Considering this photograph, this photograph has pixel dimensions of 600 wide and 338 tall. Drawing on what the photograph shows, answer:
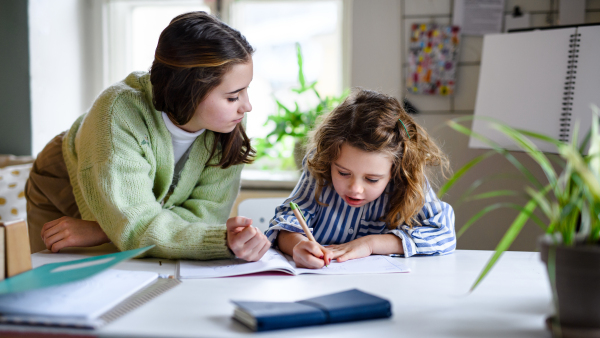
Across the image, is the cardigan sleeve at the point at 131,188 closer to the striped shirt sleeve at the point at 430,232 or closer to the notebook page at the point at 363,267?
the notebook page at the point at 363,267

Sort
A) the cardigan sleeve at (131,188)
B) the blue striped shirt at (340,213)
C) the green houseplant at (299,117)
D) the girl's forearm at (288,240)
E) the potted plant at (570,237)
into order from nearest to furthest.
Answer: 1. the potted plant at (570,237)
2. the cardigan sleeve at (131,188)
3. the girl's forearm at (288,240)
4. the blue striped shirt at (340,213)
5. the green houseplant at (299,117)

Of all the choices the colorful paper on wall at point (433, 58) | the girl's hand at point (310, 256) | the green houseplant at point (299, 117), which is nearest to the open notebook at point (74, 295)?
the girl's hand at point (310, 256)

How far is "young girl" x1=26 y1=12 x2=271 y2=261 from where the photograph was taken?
99 centimetres

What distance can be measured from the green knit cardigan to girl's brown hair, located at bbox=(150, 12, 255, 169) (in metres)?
0.05

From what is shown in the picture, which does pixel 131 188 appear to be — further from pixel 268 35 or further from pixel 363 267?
pixel 268 35

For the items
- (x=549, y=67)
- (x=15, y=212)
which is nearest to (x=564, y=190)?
Result: (x=549, y=67)

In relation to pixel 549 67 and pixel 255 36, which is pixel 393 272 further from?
pixel 255 36

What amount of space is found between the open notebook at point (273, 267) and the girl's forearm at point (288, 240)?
2.1 inches

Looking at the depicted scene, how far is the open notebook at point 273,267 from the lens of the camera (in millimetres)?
882

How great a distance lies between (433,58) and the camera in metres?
2.38

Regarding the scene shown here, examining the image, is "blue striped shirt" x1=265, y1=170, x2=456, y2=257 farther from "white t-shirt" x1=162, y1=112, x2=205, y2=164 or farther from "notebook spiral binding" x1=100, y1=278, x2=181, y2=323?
"notebook spiral binding" x1=100, y1=278, x2=181, y2=323

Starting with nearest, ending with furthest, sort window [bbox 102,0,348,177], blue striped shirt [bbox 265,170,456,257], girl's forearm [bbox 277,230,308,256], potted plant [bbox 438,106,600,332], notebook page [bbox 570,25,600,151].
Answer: potted plant [bbox 438,106,600,332]
girl's forearm [bbox 277,230,308,256]
blue striped shirt [bbox 265,170,456,257]
notebook page [bbox 570,25,600,151]
window [bbox 102,0,348,177]

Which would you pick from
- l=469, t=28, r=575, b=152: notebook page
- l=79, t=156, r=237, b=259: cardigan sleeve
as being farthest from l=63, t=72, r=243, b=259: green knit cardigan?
l=469, t=28, r=575, b=152: notebook page

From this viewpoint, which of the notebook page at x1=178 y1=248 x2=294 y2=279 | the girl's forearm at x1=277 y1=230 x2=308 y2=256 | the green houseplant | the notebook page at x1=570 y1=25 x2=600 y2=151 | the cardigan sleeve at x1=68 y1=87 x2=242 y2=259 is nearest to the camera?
the notebook page at x1=178 y1=248 x2=294 y2=279
